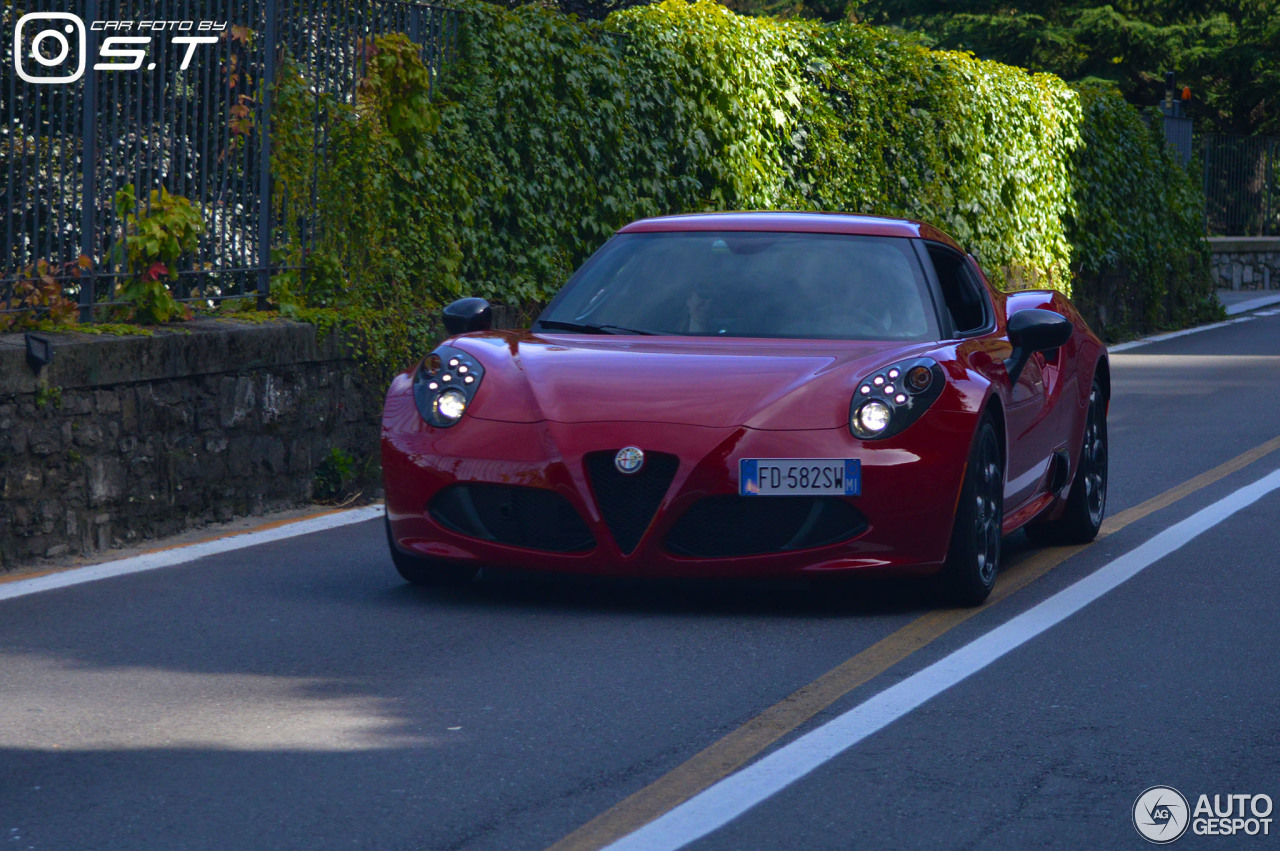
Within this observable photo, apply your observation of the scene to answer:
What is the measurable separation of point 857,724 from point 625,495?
1537mm

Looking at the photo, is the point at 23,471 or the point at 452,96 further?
the point at 452,96

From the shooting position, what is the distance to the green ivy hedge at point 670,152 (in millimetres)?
10531

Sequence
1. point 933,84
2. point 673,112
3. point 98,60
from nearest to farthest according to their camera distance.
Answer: point 98,60 → point 673,112 → point 933,84

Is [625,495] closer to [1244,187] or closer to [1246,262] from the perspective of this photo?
[1246,262]

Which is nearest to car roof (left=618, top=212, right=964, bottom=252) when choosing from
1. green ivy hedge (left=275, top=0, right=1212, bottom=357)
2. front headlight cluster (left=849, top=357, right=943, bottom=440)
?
front headlight cluster (left=849, top=357, right=943, bottom=440)

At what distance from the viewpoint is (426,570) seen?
6988mm

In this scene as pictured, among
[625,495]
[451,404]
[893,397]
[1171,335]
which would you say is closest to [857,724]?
[625,495]

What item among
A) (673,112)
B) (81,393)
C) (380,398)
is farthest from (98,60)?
(673,112)

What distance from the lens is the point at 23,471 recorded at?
24.8 ft

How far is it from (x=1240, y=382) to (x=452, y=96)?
28.3 ft

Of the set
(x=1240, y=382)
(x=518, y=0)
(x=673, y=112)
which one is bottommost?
(x=1240, y=382)

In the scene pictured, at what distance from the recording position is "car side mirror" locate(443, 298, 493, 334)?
7453 mm

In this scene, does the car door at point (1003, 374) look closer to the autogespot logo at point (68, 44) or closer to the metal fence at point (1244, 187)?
the autogespot logo at point (68, 44)

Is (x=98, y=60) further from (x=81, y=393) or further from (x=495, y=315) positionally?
(x=495, y=315)
